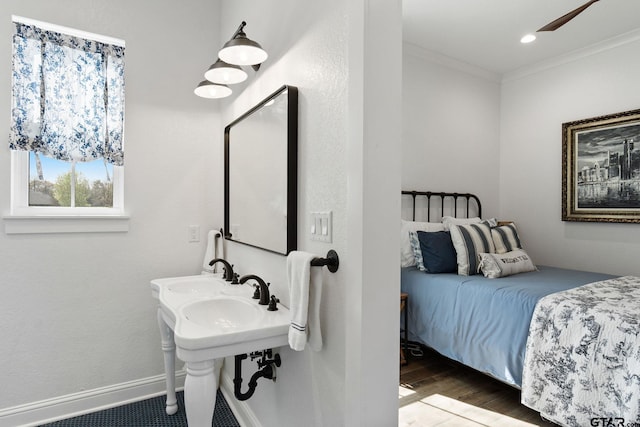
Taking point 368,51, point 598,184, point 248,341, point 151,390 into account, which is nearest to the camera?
point 368,51

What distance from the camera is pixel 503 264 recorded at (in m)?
2.88

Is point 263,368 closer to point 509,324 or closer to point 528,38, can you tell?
point 509,324

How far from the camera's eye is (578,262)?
3605mm

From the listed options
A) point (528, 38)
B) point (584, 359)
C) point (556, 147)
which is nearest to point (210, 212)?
point (584, 359)

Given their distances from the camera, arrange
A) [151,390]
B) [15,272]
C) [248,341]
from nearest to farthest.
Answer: [248,341] → [15,272] → [151,390]

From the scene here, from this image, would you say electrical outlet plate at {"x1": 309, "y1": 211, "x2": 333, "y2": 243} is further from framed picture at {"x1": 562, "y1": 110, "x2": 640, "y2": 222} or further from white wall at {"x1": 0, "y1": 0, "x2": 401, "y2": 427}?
framed picture at {"x1": 562, "y1": 110, "x2": 640, "y2": 222}

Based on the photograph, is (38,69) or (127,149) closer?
(38,69)

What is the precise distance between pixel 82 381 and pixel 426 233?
2646 mm

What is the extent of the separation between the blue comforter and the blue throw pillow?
0.08 meters

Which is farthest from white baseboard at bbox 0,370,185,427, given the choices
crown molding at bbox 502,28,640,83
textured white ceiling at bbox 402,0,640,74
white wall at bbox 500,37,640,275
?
crown molding at bbox 502,28,640,83

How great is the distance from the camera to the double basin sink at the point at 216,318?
51.7 inches

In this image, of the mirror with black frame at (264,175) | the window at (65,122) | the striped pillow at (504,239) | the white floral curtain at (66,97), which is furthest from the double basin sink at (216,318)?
the striped pillow at (504,239)

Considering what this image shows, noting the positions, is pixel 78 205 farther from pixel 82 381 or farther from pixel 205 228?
pixel 82 381

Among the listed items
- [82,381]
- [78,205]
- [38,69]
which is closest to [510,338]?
[82,381]
